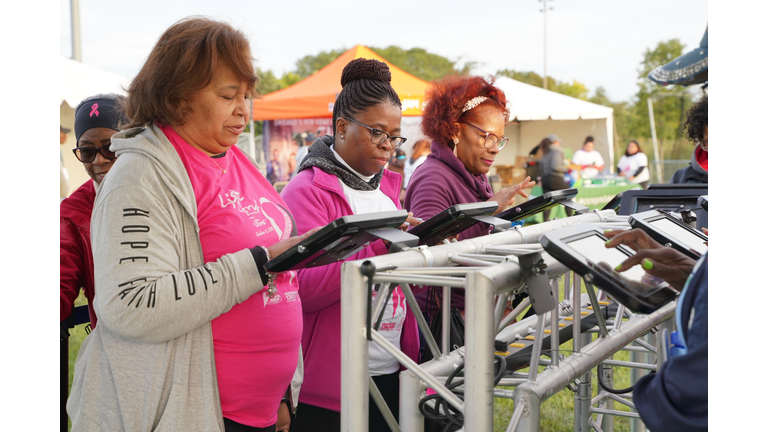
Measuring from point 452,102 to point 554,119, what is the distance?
396 inches

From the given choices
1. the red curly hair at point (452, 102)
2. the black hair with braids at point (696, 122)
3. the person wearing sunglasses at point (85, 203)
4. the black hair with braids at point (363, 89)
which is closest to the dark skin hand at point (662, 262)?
the black hair with braids at point (363, 89)

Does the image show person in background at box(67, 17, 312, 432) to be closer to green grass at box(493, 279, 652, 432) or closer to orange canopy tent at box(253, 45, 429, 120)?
green grass at box(493, 279, 652, 432)

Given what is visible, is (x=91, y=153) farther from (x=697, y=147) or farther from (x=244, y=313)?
(x=697, y=147)

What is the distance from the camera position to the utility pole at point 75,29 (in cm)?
1020

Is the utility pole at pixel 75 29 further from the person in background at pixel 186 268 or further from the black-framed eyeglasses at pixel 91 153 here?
the person in background at pixel 186 268

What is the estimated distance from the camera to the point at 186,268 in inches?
56.4

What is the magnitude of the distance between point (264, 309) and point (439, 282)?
0.52 meters

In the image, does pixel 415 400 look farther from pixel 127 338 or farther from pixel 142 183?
pixel 142 183

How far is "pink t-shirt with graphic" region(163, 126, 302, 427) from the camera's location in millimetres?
1492

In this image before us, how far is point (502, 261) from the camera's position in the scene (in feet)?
4.57

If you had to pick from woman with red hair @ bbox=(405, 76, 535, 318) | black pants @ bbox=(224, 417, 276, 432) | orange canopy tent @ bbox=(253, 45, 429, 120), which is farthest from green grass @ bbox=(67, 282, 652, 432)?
orange canopy tent @ bbox=(253, 45, 429, 120)

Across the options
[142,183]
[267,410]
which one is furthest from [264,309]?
[142,183]

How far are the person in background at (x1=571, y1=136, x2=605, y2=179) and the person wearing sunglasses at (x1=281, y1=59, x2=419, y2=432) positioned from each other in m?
10.9

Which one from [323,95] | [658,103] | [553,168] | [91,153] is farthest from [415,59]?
[91,153]
